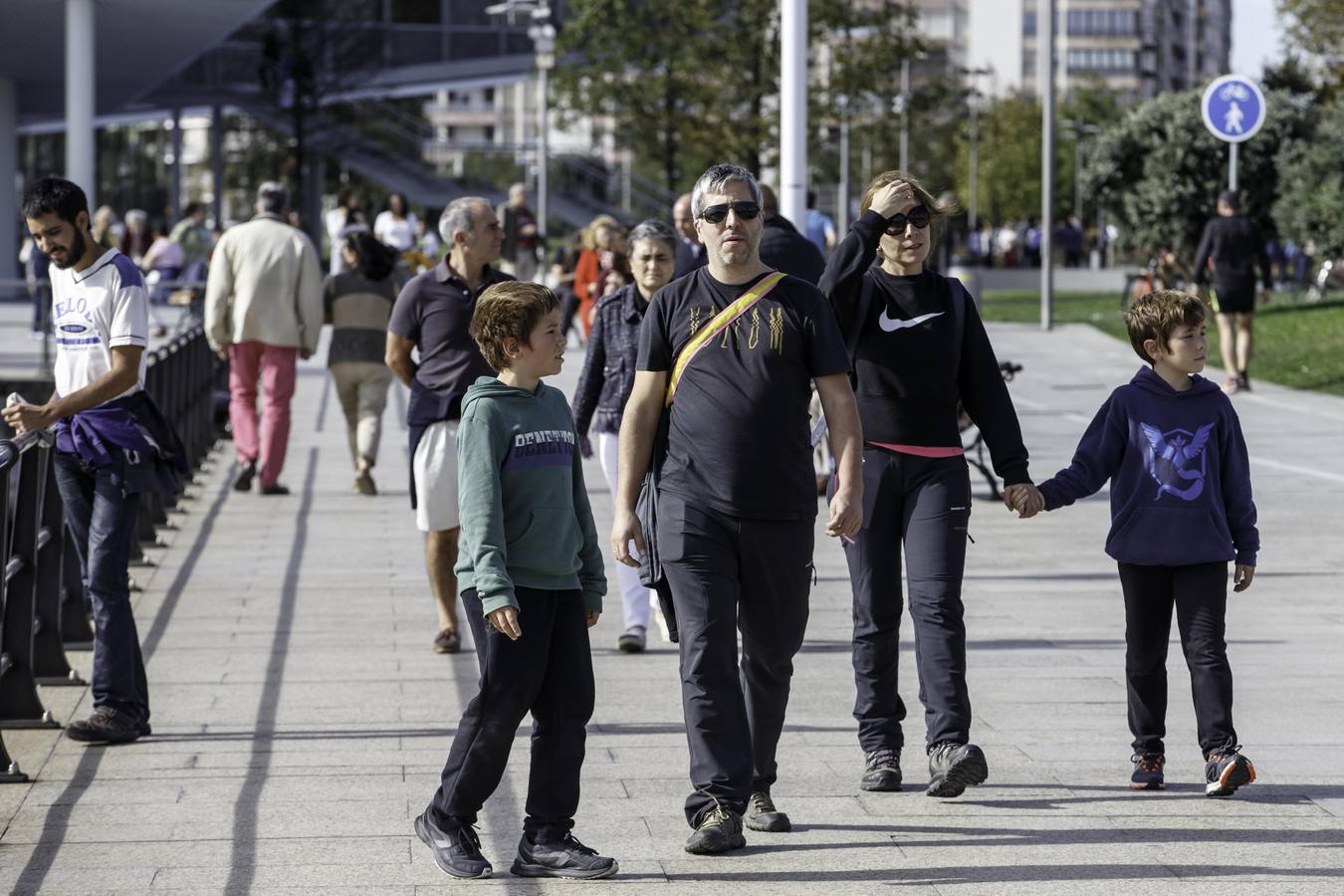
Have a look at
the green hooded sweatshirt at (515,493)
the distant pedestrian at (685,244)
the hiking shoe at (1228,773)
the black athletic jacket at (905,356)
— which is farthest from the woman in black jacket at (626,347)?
the green hooded sweatshirt at (515,493)

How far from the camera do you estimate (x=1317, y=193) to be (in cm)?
3148

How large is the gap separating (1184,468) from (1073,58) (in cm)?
16502

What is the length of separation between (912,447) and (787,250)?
3761 millimetres

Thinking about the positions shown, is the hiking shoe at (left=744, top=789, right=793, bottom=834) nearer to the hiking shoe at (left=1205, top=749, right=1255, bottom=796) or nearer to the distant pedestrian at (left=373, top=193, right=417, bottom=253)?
the hiking shoe at (left=1205, top=749, right=1255, bottom=796)

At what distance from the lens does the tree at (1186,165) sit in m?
35.2

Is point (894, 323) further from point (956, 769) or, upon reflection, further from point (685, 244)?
point (685, 244)

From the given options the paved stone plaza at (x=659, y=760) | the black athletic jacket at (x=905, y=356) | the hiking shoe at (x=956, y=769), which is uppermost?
the black athletic jacket at (x=905, y=356)

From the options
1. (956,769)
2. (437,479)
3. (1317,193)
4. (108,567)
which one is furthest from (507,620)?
(1317,193)

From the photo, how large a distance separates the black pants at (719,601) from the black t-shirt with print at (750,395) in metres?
0.06

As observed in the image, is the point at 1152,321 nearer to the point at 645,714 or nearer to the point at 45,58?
the point at 645,714

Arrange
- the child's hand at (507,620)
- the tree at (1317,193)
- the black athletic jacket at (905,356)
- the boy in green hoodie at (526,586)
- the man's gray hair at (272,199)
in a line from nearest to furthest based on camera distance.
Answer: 1. the child's hand at (507,620)
2. the boy in green hoodie at (526,586)
3. the black athletic jacket at (905,356)
4. the man's gray hair at (272,199)
5. the tree at (1317,193)

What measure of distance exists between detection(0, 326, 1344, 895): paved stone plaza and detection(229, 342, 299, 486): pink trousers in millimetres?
2595

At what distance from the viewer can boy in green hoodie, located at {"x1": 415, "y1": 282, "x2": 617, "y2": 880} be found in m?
5.25

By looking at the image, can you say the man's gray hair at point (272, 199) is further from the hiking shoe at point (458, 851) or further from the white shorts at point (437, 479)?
the hiking shoe at point (458, 851)
